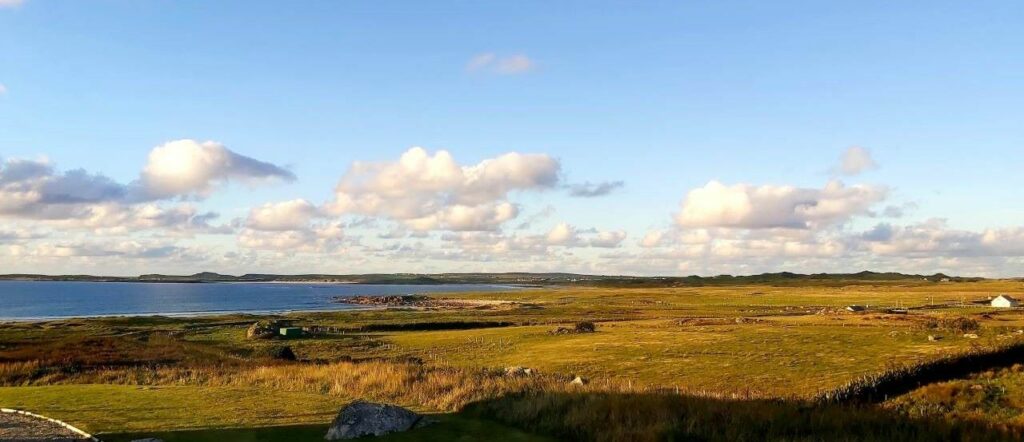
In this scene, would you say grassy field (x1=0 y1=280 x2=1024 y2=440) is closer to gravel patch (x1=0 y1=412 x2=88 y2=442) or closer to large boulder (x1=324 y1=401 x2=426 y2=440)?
gravel patch (x1=0 y1=412 x2=88 y2=442)

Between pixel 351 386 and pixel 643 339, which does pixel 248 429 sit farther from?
pixel 643 339

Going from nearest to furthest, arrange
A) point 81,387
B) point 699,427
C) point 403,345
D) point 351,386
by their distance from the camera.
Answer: point 699,427 → point 351,386 → point 81,387 → point 403,345

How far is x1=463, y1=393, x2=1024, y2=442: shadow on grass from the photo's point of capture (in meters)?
17.1

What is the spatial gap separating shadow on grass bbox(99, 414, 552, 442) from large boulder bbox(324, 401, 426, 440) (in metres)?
0.34

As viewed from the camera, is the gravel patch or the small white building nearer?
the gravel patch

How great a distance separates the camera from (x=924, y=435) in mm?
18047

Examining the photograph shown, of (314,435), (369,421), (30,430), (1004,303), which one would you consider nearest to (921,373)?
(369,421)

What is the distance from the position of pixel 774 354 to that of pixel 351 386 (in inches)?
1170

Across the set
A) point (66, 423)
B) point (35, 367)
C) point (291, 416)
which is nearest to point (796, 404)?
point (291, 416)

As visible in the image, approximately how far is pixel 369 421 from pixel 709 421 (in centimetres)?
870

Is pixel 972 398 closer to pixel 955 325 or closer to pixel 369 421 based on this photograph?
pixel 369 421

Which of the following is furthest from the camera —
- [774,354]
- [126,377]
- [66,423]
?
[774,354]

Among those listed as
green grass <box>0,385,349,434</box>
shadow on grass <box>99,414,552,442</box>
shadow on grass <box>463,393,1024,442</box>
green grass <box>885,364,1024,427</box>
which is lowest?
green grass <box>885,364,1024,427</box>

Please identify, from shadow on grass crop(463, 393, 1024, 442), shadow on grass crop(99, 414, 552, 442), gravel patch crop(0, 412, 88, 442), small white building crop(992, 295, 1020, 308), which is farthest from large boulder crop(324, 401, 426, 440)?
small white building crop(992, 295, 1020, 308)
